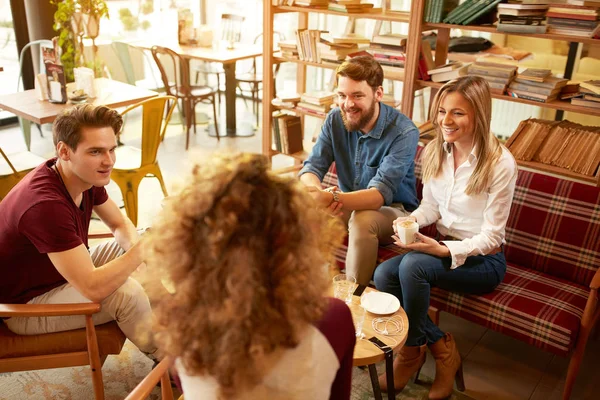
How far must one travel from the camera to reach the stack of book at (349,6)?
3443 millimetres

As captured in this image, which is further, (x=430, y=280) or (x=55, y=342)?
(x=430, y=280)

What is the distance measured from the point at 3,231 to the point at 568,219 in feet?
7.27

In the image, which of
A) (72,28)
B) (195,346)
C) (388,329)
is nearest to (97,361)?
Answer: (388,329)

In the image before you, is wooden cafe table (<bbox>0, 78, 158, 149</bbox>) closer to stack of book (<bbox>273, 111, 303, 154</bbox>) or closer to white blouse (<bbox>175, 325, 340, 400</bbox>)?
stack of book (<bbox>273, 111, 303, 154</bbox>)

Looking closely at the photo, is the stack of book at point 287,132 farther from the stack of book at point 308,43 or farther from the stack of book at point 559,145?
the stack of book at point 559,145

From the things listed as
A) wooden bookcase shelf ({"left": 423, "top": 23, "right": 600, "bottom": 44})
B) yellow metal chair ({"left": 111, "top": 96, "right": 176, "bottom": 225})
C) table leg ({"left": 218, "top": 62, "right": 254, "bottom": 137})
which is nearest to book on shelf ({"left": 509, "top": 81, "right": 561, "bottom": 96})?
wooden bookcase shelf ({"left": 423, "top": 23, "right": 600, "bottom": 44})

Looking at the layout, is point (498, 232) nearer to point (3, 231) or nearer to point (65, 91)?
point (3, 231)

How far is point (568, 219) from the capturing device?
97.2 inches

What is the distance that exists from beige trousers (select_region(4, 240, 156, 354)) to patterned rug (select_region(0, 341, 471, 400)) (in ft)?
1.20

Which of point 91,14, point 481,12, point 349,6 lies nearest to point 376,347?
point 481,12

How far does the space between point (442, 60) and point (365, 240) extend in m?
1.44

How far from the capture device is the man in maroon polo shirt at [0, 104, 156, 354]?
187 cm

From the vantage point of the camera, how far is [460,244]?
89.3 inches

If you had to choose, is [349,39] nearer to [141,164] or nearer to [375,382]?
[141,164]
